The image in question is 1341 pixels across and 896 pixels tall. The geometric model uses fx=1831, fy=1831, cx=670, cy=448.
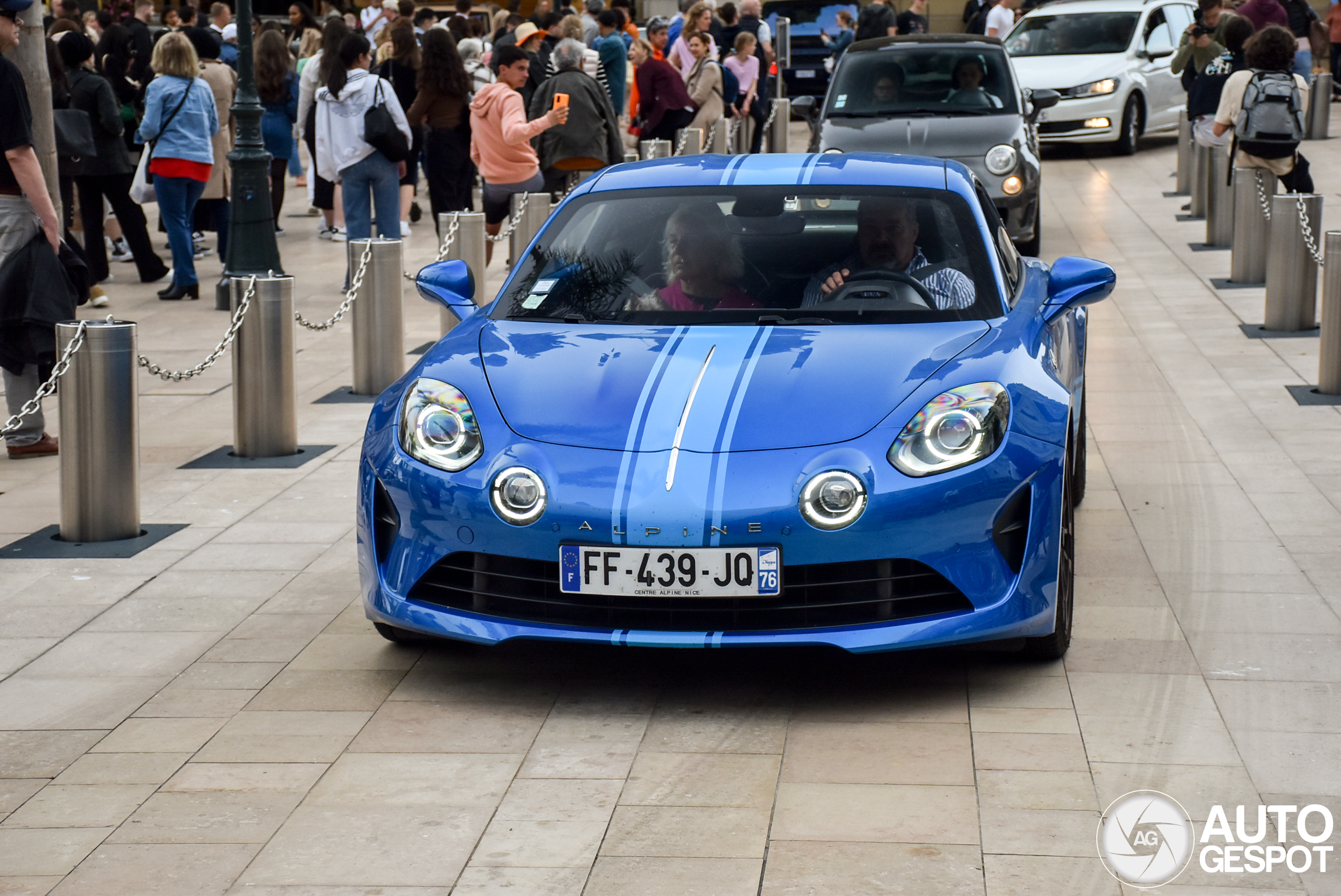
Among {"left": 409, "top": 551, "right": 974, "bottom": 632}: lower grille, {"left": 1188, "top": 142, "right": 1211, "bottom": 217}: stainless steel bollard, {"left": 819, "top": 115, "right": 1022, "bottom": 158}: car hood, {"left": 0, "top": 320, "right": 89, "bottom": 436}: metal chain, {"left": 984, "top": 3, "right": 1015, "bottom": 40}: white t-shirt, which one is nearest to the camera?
{"left": 409, "top": 551, "right": 974, "bottom": 632}: lower grille

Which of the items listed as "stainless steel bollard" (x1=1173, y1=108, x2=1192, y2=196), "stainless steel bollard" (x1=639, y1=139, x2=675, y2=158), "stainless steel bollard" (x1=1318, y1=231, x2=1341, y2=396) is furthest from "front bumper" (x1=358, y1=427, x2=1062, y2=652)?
"stainless steel bollard" (x1=1173, y1=108, x2=1192, y2=196)

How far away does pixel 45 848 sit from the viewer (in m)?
3.94

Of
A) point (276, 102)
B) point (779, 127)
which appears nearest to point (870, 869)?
point (276, 102)

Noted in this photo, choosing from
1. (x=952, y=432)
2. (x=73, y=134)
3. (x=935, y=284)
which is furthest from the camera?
(x=73, y=134)

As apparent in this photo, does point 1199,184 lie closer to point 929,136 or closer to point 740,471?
point 929,136

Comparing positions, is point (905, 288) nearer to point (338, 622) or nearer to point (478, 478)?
point (478, 478)

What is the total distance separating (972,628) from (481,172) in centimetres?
928

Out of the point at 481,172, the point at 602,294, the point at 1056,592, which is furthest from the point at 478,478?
the point at 481,172

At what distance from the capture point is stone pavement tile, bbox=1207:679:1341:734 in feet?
15.1

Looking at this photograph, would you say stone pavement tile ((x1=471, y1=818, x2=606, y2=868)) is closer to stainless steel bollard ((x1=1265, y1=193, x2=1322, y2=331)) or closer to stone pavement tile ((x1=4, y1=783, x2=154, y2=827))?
stone pavement tile ((x1=4, y1=783, x2=154, y2=827))

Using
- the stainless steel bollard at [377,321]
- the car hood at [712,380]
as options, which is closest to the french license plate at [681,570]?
the car hood at [712,380]

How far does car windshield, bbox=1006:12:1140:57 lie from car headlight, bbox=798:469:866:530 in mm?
18661

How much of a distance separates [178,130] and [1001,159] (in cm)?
601

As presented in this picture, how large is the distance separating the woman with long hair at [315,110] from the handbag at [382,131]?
48 cm
